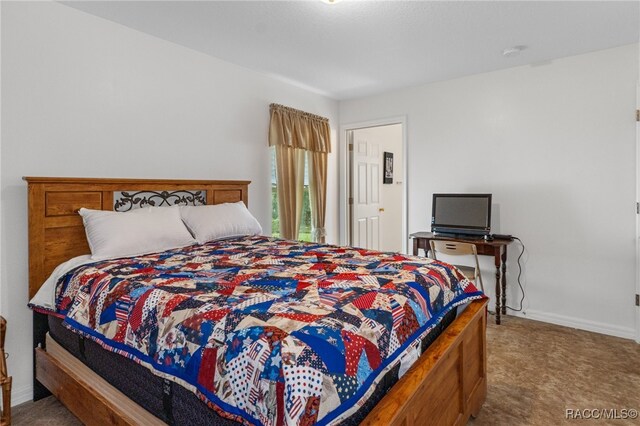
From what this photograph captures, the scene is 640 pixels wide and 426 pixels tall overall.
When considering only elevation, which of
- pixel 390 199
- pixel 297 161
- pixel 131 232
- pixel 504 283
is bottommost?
pixel 504 283

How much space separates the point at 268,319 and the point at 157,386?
608 mm

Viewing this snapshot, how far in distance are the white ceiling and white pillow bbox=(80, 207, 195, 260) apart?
1.38 m

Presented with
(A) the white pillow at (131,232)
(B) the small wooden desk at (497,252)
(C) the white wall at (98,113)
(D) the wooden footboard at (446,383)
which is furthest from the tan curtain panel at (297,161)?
(D) the wooden footboard at (446,383)

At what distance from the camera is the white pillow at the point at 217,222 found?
2.67 m

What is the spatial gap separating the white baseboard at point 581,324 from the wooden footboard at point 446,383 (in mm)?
1760

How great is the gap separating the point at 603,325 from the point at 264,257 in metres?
3.03

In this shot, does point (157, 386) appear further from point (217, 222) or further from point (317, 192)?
point (317, 192)

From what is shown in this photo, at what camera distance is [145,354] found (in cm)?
137

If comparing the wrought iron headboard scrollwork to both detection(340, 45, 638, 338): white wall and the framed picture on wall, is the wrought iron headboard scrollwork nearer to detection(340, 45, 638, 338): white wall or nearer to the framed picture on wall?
detection(340, 45, 638, 338): white wall

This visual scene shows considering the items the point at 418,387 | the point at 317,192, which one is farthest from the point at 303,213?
the point at 418,387

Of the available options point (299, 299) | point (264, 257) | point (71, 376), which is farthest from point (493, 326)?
point (71, 376)

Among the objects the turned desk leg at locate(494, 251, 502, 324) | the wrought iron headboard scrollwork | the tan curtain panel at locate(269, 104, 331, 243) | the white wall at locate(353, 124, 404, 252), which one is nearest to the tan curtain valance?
the tan curtain panel at locate(269, 104, 331, 243)

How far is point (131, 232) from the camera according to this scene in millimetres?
2215

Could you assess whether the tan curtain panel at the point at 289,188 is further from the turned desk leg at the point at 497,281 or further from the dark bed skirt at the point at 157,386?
the dark bed skirt at the point at 157,386
